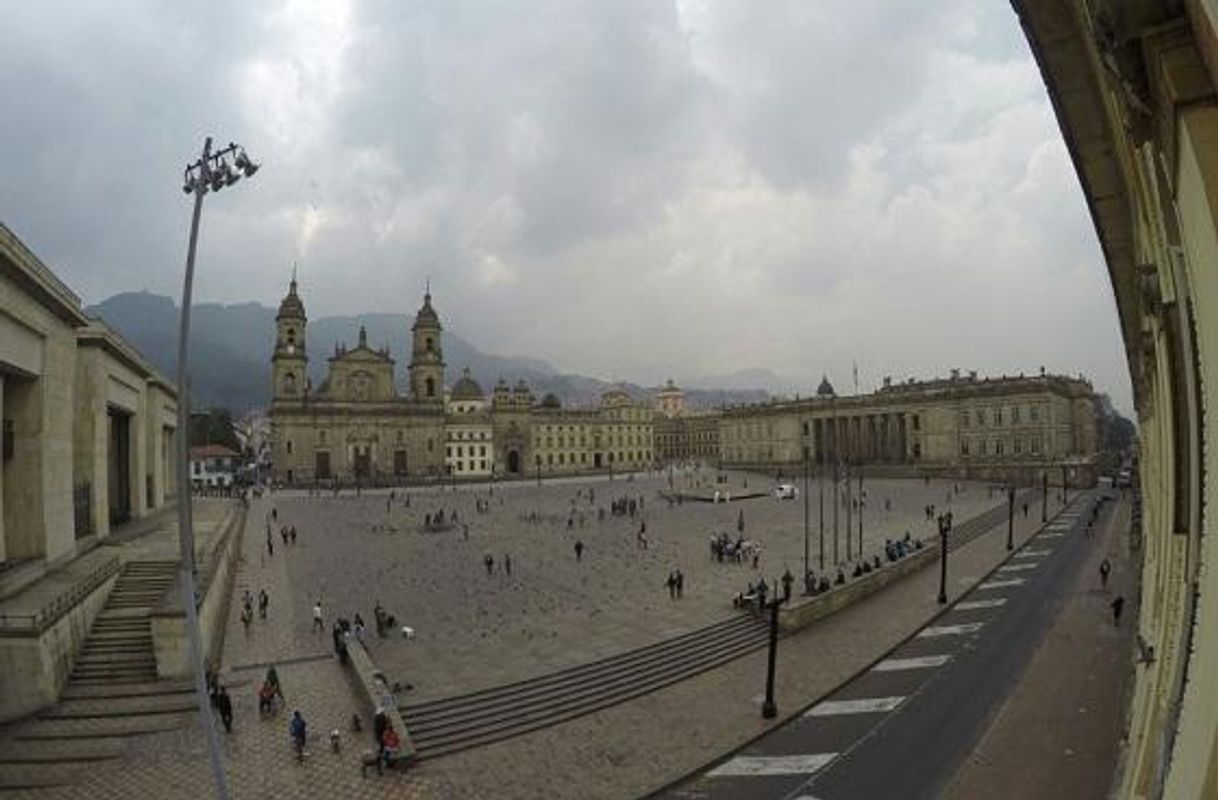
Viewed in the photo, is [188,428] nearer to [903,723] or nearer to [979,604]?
[903,723]

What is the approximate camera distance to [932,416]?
97.6m

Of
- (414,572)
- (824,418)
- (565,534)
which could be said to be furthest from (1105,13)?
(824,418)

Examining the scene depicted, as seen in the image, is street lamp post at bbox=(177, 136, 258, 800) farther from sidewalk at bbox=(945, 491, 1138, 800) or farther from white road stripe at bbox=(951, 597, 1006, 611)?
white road stripe at bbox=(951, 597, 1006, 611)

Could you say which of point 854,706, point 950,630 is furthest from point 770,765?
point 950,630

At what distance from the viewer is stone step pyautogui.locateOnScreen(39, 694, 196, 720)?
17609 millimetres

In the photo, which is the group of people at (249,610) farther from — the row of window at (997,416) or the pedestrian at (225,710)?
the row of window at (997,416)

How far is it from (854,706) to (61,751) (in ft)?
55.0

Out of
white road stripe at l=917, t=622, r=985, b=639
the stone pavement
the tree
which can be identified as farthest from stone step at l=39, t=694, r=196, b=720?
the tree

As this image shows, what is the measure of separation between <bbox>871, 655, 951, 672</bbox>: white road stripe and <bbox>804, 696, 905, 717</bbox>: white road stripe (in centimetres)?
260

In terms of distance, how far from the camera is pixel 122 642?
20.4 meters

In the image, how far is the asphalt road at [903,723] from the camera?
50.9ft

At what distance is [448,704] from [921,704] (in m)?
10.9

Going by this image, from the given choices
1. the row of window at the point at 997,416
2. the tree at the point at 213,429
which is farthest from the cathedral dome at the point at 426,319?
the row of window at the point at 997,416

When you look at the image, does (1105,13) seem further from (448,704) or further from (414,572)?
(414,572)
